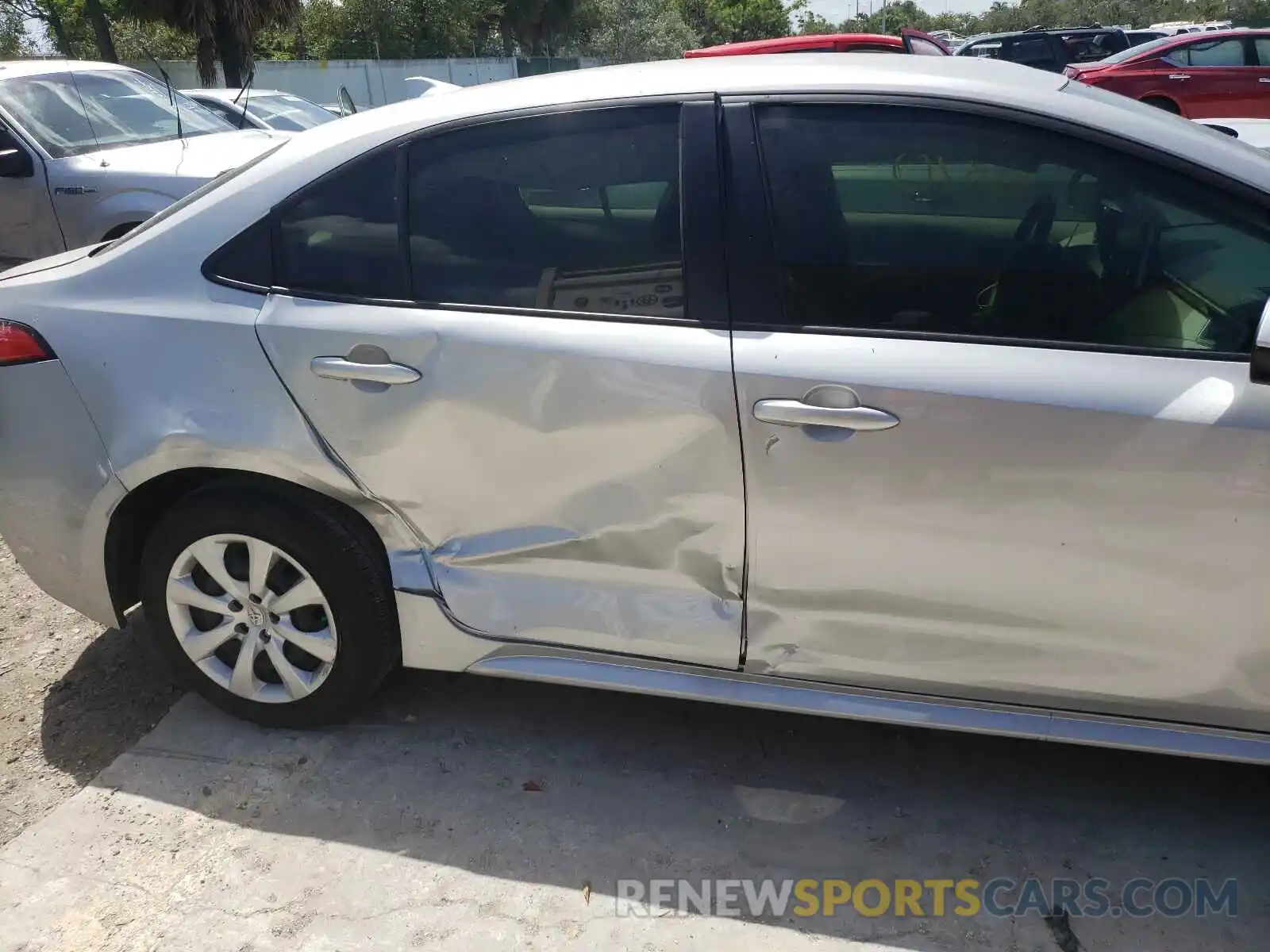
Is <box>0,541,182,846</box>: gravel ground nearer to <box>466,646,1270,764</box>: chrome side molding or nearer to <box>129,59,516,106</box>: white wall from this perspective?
<box>466,646,1270,764</box>: chrome side molding

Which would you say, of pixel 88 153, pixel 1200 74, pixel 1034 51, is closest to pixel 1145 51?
pixel 1200 74

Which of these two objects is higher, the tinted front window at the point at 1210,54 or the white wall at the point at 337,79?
the tinted front window at the point at 1210,54

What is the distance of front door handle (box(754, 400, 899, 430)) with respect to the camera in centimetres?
219

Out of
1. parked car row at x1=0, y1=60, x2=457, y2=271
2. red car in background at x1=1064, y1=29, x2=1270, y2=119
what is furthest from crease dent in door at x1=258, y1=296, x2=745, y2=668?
red car in background at x1=1064, y1=29, x2=1270, y2=119

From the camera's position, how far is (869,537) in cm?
226

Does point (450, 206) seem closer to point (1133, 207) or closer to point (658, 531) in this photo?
point (658, 531)

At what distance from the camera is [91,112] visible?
22.4 ft

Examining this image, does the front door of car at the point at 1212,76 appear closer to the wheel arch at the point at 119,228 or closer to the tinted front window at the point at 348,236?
the wheel arch at the point at 119,228

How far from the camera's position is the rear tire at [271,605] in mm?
2609

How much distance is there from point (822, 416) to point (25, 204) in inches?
241

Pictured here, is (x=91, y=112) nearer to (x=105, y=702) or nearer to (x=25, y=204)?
(x=25, y=204)

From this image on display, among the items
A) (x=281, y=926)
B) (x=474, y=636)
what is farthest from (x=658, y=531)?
(x=281, y=926)

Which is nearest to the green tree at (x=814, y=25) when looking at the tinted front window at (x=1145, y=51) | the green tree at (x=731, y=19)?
the green tree at (x=731, y=19)

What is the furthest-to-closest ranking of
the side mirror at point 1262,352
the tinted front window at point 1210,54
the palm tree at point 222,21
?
the palm tree at point 222,21 → the tinted front window at point 1210,54 → the side mirror at point 1262,352
